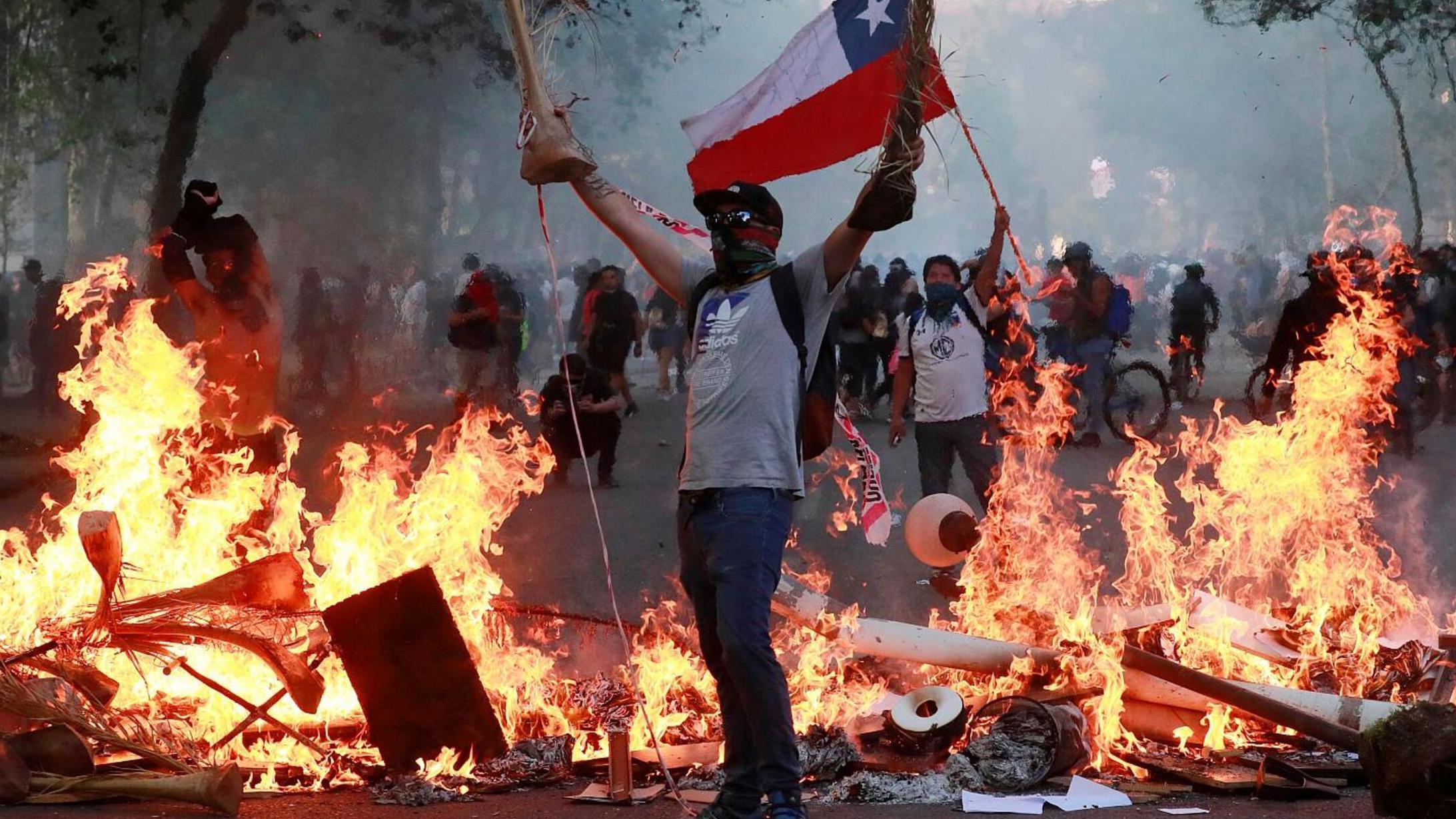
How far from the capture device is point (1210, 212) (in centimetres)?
1351

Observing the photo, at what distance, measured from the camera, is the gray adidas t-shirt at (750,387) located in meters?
4.40

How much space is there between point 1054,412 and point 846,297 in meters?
2.27

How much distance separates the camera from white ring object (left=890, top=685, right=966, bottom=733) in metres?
5.74

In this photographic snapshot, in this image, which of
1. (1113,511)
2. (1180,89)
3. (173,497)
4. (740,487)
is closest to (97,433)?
(173,497)

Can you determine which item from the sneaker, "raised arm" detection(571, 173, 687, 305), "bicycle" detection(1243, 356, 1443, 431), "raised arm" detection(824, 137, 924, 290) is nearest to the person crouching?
"bicycle" detection(1243, 356, 1443, 431)

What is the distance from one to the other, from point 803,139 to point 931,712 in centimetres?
402

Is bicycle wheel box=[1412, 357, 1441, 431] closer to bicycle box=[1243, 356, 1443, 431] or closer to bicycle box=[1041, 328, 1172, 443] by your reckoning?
bicycle box=[1243, 356, 1443, 431]

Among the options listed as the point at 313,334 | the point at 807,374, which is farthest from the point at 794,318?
the point at 313,334

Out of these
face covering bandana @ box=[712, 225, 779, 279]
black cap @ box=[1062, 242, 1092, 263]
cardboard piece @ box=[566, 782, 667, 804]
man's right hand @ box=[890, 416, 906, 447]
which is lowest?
cardboard piece @ box=[566, 782, 667, 804]

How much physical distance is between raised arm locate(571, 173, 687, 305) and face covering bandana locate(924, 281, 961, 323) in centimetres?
444

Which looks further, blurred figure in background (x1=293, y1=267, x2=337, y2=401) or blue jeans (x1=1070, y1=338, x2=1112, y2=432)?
blue jeans (x1=1070, y1=338, x2=1112, y2=432)

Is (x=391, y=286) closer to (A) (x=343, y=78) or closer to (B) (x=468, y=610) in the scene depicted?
(A) (x=343, y=78)

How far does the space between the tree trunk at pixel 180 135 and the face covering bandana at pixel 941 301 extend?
6795 millimetres

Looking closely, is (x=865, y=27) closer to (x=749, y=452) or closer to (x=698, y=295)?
(x=698, y=295)
